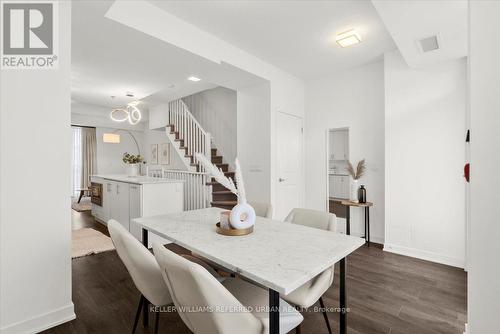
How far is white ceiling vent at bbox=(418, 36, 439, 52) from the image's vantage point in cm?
259

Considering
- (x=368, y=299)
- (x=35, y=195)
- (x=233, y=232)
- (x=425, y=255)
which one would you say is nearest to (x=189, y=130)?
(x=35, y=195)

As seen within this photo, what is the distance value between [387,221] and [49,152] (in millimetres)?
3961

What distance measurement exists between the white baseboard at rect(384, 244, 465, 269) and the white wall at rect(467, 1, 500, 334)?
2.39 m

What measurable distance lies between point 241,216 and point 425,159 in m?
2.88

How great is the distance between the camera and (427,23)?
2.31m

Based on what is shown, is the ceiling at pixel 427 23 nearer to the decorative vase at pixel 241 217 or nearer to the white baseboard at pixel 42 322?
the decorative vase at pixel 241 217

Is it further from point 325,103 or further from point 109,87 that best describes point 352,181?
point 109,87

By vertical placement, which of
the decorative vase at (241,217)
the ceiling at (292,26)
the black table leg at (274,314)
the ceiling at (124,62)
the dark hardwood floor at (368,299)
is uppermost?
the ceiling at (292,26)

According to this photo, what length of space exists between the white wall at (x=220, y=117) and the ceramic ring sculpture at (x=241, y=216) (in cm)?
438

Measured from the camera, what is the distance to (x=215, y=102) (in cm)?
651

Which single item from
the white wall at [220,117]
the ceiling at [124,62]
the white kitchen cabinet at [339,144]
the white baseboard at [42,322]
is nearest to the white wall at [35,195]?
the white baseboard at [42,322]

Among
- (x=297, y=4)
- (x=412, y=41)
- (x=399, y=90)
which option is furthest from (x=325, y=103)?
(x=297, y=4)

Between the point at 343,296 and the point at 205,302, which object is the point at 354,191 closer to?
the point at 343,296

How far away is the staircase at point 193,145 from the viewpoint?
4.79 meters
